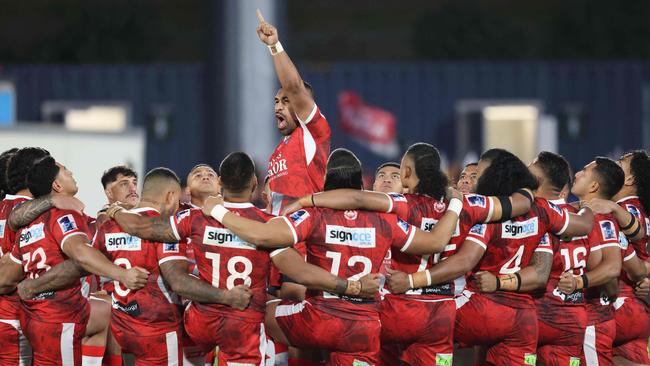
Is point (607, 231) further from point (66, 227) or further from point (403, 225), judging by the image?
point (66, 227)

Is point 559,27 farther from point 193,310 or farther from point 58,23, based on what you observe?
point 193,310

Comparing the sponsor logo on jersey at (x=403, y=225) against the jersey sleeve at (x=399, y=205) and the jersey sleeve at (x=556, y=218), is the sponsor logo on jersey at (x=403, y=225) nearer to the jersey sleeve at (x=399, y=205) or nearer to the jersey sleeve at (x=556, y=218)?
the jersey sleeve at (x=399, y=205)

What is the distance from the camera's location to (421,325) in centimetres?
750

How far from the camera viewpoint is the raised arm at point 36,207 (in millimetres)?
7754

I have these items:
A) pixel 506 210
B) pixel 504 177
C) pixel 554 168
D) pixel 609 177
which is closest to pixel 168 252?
pixel 506 210

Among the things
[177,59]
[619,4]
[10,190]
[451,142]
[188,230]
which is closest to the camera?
[188,230]

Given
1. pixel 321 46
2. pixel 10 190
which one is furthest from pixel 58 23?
pixel 10 190

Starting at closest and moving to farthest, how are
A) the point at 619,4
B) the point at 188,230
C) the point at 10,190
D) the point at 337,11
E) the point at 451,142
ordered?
the point at 188,230 < the point at 10,190 < the point at 451,142 < the point at 619,4 < the point at 337,11

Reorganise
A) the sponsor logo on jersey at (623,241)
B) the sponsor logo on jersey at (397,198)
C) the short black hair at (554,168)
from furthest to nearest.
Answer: the sponsor logo on jersey at (623,241)
the short black hair at (554,168)
the sponsor logo on jersey at (397,198)

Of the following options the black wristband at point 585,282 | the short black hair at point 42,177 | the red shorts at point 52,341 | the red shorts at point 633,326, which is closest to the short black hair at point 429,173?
the black wristband at point 585,282

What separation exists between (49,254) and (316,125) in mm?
2411

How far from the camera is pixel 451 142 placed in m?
28.8

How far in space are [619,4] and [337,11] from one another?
2315cm

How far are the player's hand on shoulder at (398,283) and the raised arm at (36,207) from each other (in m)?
2.51
